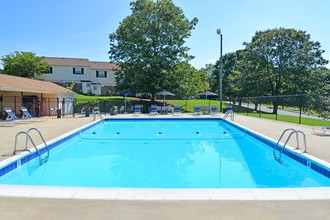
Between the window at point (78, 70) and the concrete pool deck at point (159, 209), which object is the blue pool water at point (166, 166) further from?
the window at point (78, 70)

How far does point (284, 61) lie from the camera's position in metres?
28.2

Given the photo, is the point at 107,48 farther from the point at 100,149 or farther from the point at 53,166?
the point at 53,166

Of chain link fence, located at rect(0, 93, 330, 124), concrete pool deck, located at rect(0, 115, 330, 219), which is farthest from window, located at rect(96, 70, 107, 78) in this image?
concrete pool deck, located at rect(0, 115, 330, 219)

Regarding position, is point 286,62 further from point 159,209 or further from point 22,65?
point 22,65

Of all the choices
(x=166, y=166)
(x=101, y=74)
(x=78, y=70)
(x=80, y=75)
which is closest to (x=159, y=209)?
(x=166, y=166)

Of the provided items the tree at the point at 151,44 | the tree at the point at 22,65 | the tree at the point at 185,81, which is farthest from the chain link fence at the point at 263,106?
the tree at the point at 22,65

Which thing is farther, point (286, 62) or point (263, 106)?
point (286, 62)

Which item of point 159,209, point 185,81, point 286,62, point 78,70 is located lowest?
point 159,209

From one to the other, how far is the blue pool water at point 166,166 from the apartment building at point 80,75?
94.1 ft

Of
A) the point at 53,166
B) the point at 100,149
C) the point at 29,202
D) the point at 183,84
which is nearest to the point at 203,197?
the point at 29,202

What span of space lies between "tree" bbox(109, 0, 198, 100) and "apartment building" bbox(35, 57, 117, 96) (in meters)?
12.1

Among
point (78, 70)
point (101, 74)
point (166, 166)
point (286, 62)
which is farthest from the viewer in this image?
point (101, 74)

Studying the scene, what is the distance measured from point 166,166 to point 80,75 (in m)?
35.3

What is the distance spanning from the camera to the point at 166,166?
6.96m
